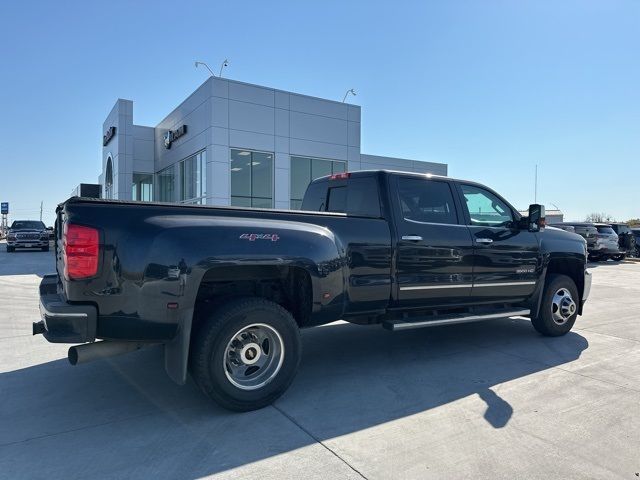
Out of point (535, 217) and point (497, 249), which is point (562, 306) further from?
point (497, 249)

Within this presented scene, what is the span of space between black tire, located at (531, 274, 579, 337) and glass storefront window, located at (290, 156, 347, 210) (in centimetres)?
1528

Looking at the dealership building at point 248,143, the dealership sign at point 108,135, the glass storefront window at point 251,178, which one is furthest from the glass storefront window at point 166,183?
the glass storefront window at point 251,178

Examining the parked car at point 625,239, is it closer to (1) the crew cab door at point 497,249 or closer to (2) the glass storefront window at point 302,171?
(2) the glass storefront window at point 302,171

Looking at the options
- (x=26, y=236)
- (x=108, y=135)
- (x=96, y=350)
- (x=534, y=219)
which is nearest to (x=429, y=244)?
(x=534, y=219)

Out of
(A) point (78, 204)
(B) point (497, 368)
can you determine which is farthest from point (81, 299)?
(B) point (497, 368)

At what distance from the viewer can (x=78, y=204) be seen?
335 centimetres

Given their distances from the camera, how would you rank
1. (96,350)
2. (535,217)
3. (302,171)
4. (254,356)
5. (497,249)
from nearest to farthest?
(96,350) < (254,356) < (497,249) < (535,217) < (302,171)

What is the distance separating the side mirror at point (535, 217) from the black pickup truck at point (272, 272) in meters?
0.02

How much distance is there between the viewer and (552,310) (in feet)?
20.8

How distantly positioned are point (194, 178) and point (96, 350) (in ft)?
61.7

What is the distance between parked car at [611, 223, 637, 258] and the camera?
81.7ft

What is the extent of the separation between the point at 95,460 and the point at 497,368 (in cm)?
382

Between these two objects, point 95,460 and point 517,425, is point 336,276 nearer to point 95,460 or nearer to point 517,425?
point 517,425

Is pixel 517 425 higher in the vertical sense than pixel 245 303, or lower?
lower
